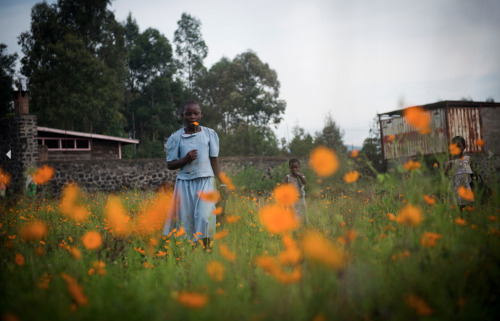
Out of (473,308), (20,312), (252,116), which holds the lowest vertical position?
(473,308)

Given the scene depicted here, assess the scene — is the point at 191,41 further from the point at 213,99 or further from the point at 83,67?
the point at 83,67

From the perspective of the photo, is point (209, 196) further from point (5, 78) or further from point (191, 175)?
point (5, 78)

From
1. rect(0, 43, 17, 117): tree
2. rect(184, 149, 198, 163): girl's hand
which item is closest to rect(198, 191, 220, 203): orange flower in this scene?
rect(184, 149, 198, 163): girl's hand

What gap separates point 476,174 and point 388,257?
5.87 feet

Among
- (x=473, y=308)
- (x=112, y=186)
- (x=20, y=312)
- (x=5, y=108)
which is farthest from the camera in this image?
(x=5, y=108)

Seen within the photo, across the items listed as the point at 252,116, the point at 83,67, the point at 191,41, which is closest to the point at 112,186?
the point at 83,67

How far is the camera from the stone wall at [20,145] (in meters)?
14.9

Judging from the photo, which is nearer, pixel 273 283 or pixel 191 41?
pixel 273 283

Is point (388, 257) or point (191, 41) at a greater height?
point (191, 41)

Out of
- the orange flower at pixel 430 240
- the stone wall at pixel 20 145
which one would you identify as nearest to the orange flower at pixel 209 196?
the orange flower at pixel 430 240

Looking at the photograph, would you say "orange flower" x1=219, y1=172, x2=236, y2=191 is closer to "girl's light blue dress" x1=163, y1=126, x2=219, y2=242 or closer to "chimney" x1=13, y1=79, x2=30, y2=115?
"girl's light blue dress" x1=163, y1=126, x2=219, y2=242

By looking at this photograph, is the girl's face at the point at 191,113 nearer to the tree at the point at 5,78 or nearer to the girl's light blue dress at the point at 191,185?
the girl's light blue dress at the point at 191,185

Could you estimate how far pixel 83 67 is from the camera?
77.9ft

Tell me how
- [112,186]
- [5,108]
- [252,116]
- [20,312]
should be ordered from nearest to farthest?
[20,312] → [112,186] → [5,108] → [252,116]
